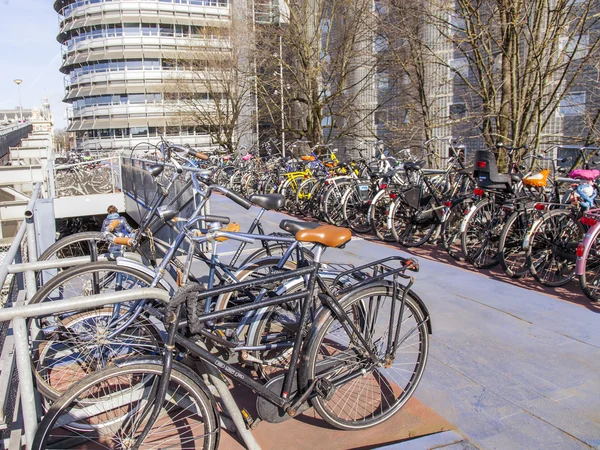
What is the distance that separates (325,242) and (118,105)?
4938 cm

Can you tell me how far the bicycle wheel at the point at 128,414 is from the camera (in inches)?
82.0

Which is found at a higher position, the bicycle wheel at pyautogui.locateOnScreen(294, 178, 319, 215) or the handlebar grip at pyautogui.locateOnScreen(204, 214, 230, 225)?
the handlebar grip at pyautogui.locateOnScreen(204, 214, 230, 225)

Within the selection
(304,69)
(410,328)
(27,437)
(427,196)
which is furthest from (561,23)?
(304,69)

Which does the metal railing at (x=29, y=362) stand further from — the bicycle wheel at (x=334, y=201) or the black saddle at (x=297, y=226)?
the bicycle wheel at (x=334, y=201)

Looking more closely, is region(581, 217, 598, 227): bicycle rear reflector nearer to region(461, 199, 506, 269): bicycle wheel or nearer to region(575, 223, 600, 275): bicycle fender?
region(575, 223, 600, 275): bicycle fender

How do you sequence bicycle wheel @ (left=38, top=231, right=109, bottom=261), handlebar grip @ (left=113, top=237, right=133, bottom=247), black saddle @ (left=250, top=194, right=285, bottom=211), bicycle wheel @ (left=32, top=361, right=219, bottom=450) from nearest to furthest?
bicycle wheel @ (left=32, top=361, right=219, bottom=450) → handlebar grip @ (left=113, top=237, right=133, bottom=247) → black saddle @ (left=250, top=194, right=285, bottom=211) → bicycle wheel @ (left=38, top=231, right=109, bottom=261)

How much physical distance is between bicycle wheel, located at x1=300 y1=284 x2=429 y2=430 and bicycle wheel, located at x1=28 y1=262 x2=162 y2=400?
0.98m

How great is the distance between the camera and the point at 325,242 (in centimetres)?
271

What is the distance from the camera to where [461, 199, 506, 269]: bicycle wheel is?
557cm

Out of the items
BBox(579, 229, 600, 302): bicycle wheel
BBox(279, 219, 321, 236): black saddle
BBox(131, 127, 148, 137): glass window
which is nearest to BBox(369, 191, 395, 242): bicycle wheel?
BBox(579, 229, 600, 302): bicycle wheel

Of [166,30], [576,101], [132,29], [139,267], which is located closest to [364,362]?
[139,267]

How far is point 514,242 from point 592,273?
753 mm

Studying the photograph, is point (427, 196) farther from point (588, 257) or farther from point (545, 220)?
point (588, 257)

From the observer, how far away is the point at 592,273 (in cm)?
476
